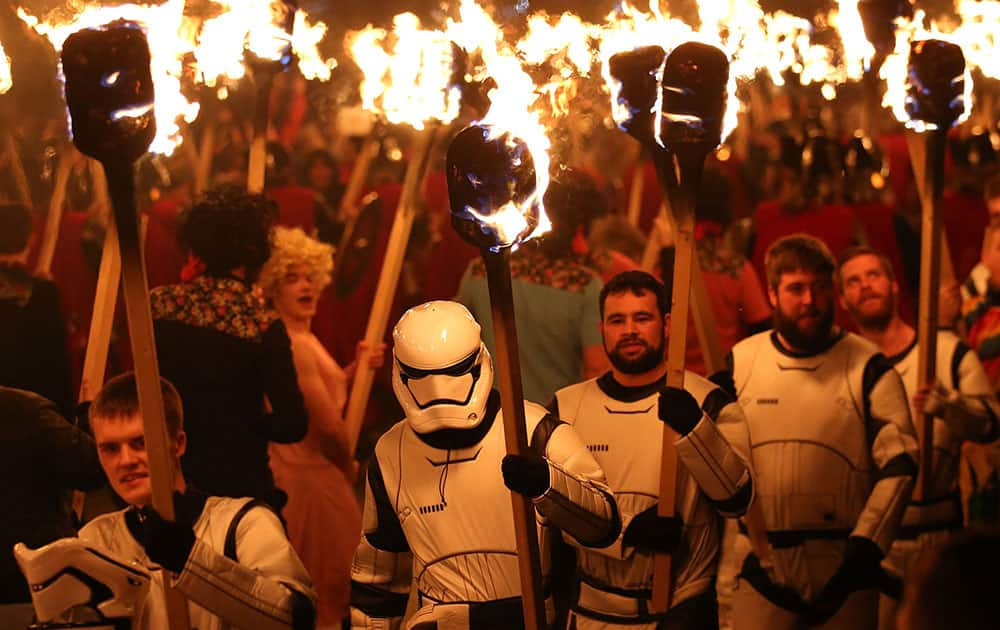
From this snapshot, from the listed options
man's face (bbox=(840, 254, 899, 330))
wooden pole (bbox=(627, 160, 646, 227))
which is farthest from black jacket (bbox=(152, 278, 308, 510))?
wooden pole (bbox=(627, 160, 646, 227))

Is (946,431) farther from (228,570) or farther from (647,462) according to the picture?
(228,570)

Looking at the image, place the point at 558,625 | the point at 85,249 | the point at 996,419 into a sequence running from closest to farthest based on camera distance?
1. the point at 558,625
2. the point at 996,419
3. the point at 85,249

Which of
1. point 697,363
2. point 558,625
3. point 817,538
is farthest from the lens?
point 697,363

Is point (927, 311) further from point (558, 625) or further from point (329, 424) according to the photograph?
point (329, 424)

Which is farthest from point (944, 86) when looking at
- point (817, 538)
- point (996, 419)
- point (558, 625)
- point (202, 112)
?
point (202, 112)

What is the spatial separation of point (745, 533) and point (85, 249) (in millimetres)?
3531

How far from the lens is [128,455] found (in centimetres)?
439

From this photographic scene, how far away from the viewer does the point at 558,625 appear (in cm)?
506

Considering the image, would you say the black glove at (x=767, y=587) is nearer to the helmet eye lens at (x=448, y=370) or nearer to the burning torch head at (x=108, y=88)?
the helmet eye lens at (x=448, y=370)

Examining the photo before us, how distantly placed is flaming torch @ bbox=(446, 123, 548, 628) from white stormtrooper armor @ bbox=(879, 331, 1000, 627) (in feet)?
6.64

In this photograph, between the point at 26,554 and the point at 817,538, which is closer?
the point at 26,554

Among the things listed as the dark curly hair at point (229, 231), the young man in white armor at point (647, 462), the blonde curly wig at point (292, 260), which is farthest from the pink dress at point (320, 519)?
the young man in white armor at point (647, 462)

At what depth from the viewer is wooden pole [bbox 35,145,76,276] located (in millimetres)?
6711

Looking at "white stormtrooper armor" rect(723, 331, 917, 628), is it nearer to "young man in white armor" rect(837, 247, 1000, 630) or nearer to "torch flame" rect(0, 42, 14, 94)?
"young man in white armor" rect(837, 247, 1000, 630)
